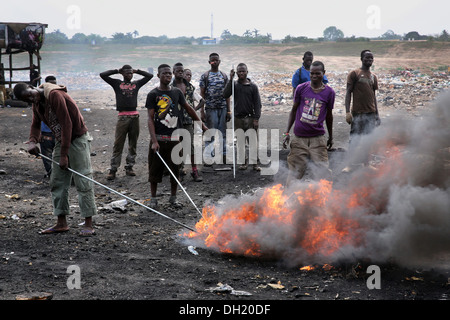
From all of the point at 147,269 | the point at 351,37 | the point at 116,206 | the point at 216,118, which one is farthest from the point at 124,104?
the point at 351,37

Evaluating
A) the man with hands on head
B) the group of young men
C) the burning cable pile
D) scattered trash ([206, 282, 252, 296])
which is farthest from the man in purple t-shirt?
the man with hands on head

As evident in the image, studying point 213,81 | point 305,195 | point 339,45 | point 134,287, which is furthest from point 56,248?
point 339,45

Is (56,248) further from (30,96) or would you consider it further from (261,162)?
(261,162)

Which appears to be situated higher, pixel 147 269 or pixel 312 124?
pixel 312 124

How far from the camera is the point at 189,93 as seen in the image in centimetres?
862

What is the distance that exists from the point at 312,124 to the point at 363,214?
58.2 inches

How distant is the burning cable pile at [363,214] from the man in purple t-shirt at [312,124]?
557 millimetres

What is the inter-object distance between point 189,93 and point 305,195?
13.7ft

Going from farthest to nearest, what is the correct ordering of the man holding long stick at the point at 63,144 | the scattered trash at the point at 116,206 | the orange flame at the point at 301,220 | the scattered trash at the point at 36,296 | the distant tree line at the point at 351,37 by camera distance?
the distant tree line at the point at 351,37
the scattered trash at the point at 116,206
the man holding long stick at the point at 63,144
the orange flame at the point at 301,220
the scattered trash at the point at 36,296

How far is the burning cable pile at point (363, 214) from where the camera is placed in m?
4.62

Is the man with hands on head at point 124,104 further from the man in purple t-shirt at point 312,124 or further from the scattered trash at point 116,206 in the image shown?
the man in purple t-shirt at point 312,124

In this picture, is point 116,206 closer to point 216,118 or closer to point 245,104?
point 216,118

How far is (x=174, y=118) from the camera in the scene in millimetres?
6836

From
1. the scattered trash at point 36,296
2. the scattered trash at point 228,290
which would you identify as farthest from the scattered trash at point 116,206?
the scattered trash at point 228,290
